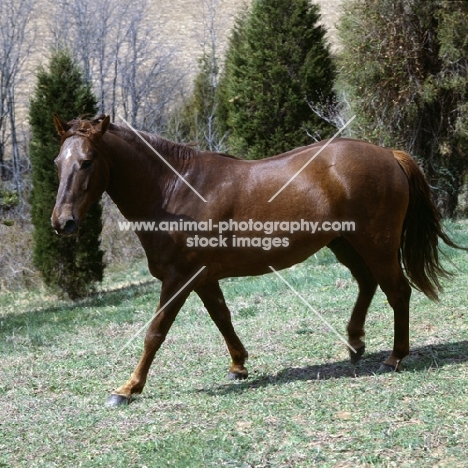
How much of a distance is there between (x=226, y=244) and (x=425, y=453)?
2067mm

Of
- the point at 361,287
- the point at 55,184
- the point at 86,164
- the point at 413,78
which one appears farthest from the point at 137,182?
the point at 413,78

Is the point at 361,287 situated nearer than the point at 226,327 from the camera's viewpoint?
No

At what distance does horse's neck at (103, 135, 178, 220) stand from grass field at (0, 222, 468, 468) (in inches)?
52.4

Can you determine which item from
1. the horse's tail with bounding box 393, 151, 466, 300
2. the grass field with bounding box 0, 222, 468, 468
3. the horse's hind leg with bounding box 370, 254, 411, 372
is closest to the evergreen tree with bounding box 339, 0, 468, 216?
the grass field with bounding box 0, 222, 468, 468

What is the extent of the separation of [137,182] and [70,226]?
2.30ft

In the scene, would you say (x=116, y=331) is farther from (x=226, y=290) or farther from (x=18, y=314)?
(x=18, y=314)

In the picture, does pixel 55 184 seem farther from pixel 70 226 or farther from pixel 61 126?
pixel 70 226

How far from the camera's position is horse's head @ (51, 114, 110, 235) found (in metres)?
4.54

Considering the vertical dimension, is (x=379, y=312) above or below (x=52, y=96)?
below

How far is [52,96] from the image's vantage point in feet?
35.9

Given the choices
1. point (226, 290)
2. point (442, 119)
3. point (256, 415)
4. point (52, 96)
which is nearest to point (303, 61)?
point (442, 119)

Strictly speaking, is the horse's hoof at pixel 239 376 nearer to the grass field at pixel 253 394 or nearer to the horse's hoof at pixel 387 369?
the grass field at pixel 253 394

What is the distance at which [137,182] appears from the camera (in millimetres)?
5031

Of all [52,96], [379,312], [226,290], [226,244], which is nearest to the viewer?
[226,244]
